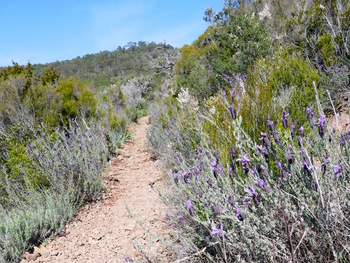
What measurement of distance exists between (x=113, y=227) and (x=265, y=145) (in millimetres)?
1967

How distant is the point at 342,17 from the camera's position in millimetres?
5352

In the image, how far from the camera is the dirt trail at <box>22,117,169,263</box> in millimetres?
2510

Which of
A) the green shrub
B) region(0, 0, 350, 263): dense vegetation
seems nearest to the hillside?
region(0, 0, 350, 263): dense vegetation

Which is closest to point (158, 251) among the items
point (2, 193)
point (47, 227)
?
point (47, 227)

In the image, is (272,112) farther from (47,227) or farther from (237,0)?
(237,0)

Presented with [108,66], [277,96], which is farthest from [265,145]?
[108,66]

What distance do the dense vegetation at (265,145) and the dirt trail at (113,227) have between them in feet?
1.07

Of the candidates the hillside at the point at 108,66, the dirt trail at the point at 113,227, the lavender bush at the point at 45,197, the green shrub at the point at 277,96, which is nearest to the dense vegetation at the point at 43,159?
the lavender bush at the point at 45,197

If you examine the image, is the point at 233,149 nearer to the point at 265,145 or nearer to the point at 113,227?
the point at 265,145

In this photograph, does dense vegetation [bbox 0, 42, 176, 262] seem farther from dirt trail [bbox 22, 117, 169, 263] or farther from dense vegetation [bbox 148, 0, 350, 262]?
dense vegetation [bbox 148, 0, 350, 262]

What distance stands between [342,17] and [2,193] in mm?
6547

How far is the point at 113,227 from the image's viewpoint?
296 cm

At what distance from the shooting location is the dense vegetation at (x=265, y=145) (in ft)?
4.23

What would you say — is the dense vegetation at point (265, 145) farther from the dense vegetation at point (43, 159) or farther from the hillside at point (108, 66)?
the hillside at point (108, 66)
